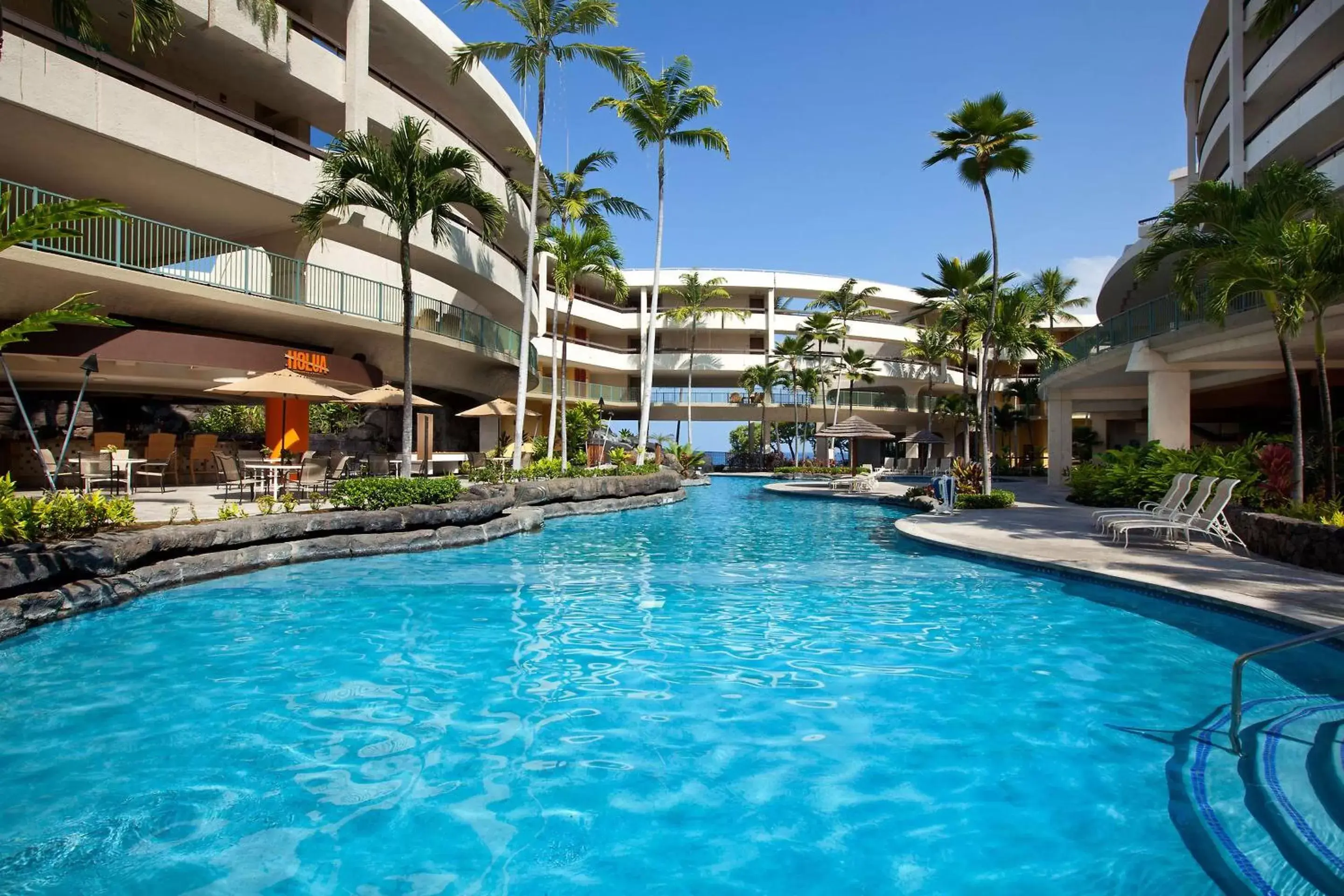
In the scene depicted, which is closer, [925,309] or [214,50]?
[214,50]

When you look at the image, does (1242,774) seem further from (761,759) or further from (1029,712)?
(761,759)

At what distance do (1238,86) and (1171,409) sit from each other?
1005cm

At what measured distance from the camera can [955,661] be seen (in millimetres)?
6332

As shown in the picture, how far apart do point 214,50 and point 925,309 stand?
28517 millimetres

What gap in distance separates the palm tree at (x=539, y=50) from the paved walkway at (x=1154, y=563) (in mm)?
11906

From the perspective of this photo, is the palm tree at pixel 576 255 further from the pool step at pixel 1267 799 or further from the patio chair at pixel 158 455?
the pool step at pixel 1267 799

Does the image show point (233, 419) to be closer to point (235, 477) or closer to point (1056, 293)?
point (235, 477)

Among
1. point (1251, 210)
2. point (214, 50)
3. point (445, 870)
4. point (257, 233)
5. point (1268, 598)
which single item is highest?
point (214, 50)

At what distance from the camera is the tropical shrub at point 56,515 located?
25.1ft

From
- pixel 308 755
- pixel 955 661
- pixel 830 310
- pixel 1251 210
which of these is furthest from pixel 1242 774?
pixel 830 310

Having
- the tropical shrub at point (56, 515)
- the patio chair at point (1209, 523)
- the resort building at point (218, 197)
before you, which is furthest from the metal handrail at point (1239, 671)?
the resort building at point (218, 197)

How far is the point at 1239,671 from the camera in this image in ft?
13.7

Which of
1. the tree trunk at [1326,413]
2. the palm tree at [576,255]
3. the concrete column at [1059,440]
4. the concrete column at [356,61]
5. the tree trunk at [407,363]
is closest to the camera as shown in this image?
the tree trunk at [1326,413]

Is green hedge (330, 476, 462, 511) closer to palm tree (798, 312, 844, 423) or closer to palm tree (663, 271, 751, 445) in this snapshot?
palm tree (663, 271, 751, 445)
